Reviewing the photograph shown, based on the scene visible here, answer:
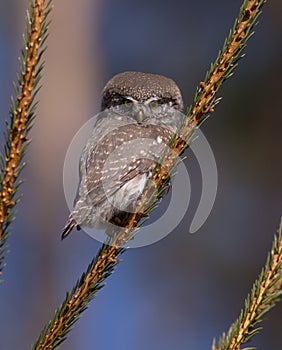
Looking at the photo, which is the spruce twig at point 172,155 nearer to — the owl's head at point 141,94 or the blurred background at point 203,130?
the owl's head at point 141,94

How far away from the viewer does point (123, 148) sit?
3107 millimetres

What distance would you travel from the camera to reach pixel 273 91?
7613mm

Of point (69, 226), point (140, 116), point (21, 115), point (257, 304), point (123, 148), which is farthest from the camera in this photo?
point (140, 116)

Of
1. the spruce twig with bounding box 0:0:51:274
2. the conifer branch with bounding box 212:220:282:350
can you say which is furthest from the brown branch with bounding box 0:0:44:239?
the conifer branch with bounding box 212:220:282:350

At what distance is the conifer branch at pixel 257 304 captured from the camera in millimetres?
1614

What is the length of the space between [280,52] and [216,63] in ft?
20.4

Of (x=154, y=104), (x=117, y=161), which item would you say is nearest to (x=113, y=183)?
(x=117, y=161)

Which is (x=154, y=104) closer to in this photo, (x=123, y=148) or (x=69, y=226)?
(x=123, y=148)

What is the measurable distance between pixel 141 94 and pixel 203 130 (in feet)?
14.6

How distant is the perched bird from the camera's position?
2910 mm

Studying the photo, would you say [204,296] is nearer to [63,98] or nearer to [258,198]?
[258,198]

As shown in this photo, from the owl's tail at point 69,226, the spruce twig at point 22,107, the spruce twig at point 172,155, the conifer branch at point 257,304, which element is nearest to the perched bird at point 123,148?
the owl's tail at point 69,226

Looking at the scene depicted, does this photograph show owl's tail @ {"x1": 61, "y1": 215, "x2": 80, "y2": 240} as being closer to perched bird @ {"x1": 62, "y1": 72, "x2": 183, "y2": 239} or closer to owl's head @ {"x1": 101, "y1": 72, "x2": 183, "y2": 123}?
perched bird @ {"x1": 62, "y1": 72, "x2": 183, "y2": 239}

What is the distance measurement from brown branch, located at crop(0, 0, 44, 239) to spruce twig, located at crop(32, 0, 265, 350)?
0.30 metres
